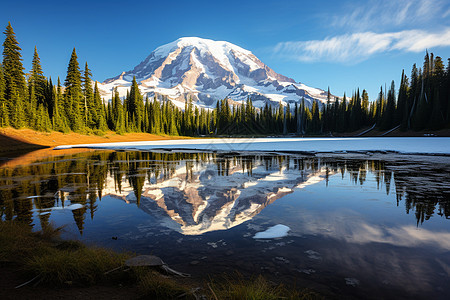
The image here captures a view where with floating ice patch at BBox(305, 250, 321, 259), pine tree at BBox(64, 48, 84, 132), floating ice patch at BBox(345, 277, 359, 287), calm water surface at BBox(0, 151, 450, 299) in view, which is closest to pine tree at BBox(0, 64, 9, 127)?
pine tree at BBox(64, 48, 84, 132)

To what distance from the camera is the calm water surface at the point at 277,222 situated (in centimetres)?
466

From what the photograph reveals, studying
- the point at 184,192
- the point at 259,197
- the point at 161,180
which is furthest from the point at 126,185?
the point at 259,197

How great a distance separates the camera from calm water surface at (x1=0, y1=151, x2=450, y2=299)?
4.66 m

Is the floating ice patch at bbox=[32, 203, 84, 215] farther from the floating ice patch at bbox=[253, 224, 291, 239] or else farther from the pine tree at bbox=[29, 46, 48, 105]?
the pine tree at bbox=[29, 46, 48, 105]

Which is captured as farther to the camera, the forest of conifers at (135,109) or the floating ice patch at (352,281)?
the forest of conifers at (135,109)

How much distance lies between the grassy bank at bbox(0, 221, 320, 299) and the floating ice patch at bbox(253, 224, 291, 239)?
7.26ft

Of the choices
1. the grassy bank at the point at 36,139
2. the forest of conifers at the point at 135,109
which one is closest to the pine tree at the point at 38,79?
the forest of conifers at the point at 135,109

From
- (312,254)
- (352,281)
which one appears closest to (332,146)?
(312,254)

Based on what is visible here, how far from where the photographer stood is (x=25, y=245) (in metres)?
5.19

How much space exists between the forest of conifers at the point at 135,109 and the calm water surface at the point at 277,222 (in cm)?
4671

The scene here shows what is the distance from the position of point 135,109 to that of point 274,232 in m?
93.8

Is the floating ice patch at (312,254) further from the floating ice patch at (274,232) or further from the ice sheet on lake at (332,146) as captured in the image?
the ice sheet on lake at (332,146)

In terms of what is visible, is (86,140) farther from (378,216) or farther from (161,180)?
(378,216)

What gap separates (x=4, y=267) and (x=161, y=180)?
9.68 meters
